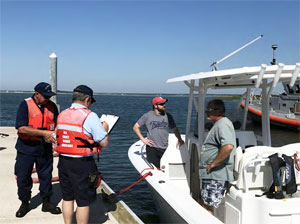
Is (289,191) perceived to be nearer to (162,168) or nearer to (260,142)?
(260,142)

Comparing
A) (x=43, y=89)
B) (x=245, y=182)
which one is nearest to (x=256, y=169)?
(x=245, y=182)

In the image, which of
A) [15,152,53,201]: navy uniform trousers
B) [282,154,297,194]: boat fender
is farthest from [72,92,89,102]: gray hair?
[282,154,297,194]: boat fender

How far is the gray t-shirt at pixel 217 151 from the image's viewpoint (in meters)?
2.96

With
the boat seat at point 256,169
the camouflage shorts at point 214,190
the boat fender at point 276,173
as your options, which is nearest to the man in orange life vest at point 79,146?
the camouflage shorts at point 214,190

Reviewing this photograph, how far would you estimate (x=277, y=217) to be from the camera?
9.32 feet

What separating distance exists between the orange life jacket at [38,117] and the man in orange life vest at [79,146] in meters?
0.69

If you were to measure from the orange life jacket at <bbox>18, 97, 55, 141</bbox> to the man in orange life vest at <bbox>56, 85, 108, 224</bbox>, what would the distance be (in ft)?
2.26

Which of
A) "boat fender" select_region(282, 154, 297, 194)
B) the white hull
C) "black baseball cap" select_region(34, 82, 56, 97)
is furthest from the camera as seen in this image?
"black baseball cap" select_region(34, 82, 56, 97)

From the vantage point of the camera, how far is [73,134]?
293cm

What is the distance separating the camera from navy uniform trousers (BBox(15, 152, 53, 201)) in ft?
11.9

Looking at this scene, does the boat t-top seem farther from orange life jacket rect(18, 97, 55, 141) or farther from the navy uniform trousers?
orange life jacket rect(18, 97, 55, 141)

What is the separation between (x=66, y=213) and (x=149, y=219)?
117 inches

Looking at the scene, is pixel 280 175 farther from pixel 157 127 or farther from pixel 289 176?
pixel 157 127

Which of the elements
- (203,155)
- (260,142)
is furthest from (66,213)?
A: (260,142)
